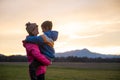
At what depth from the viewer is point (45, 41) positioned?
9.09 feet

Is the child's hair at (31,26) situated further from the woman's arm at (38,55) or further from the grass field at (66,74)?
the grass field at (66,74)

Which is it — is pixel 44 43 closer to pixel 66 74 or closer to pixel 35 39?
pixel 35 39

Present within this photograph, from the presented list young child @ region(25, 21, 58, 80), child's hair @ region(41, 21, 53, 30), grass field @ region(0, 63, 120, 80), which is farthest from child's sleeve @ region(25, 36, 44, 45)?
grass field @ region(0, 63, 120, 80)

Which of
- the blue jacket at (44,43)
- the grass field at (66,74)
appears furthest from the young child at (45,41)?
the grass field at (66,74)

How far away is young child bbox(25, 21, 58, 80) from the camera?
2732mm

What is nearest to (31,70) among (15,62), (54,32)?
(54,32)

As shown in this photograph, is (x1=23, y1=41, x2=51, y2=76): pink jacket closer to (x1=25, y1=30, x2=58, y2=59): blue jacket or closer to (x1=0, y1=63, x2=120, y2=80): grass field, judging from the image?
(x1=25, y1=30, x2=58, y2=59): blue jacket

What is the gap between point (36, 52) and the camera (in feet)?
8.81

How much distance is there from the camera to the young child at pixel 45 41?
273 centimetres

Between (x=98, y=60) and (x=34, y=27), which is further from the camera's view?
(x=98, y=60)

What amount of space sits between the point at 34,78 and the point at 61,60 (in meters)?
19.7

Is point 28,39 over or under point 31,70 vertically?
over

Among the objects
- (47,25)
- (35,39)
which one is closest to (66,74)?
(47,25)

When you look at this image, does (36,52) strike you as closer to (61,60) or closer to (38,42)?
(38,42)
